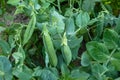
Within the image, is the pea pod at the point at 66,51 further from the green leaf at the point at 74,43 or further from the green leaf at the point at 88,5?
the green leaf at the point at 88,5

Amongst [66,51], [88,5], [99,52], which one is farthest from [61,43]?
[88,5]

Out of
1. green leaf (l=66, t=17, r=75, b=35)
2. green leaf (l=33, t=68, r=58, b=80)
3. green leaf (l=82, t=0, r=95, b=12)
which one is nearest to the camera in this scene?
green leaf (l=33, t=68, r=58, b=80)

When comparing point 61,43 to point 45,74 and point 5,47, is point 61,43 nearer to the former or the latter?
point 45,74

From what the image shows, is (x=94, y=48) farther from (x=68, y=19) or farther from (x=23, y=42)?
(x=23, y=42)

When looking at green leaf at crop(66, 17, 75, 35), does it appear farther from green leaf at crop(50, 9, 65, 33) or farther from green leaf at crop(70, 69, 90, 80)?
green leaf at crop(70, 69, 90, 80)

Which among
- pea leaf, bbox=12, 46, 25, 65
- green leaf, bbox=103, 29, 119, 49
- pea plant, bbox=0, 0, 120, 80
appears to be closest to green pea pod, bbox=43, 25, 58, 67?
pea plant, bbox=0, 0, 120, 80

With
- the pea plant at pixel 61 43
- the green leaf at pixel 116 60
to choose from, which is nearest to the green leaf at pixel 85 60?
the pea plant at pixel 61 43

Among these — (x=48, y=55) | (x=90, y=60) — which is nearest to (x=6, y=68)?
(x=48, y=55)
